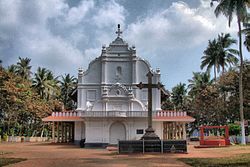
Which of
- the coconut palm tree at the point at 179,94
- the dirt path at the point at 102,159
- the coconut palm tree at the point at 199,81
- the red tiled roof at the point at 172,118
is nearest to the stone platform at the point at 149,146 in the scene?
the dirt path at the point at 102,159

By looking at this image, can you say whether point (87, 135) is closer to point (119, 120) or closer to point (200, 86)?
point (119, 120)

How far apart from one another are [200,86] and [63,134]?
28634mm

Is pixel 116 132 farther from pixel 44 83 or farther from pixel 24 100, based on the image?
pixel 44 83

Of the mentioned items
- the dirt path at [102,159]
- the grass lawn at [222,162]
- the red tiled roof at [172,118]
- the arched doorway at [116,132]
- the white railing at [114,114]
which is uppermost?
the white railing at [114,114]

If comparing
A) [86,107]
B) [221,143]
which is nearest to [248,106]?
[221,143]

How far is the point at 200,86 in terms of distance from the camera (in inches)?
2354

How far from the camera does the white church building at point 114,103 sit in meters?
33.0

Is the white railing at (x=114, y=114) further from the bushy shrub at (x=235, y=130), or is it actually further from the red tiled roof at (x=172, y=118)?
the bushy shrub at (x=235, y=130)

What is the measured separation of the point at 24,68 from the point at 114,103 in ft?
125

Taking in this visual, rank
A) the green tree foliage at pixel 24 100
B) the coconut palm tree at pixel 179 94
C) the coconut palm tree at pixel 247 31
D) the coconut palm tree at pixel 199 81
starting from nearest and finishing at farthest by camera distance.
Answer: the coconut palm tree at pixel 247 31
the green tree foliage at pixel 24 100
the coconut palm tree at pixel 199 81
the coconut palm tree at pixel 179 94

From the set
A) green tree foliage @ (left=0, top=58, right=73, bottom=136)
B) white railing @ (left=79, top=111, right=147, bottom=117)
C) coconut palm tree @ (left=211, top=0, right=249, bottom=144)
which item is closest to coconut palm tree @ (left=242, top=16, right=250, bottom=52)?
coconut palm tree @ (left=211, top=0, right=249, bottom=144)

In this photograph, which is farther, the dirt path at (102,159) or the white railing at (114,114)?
the white railing at (114,114)

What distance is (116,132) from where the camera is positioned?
33.6 m

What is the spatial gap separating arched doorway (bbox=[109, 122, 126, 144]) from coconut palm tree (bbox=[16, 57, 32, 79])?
37660mm
